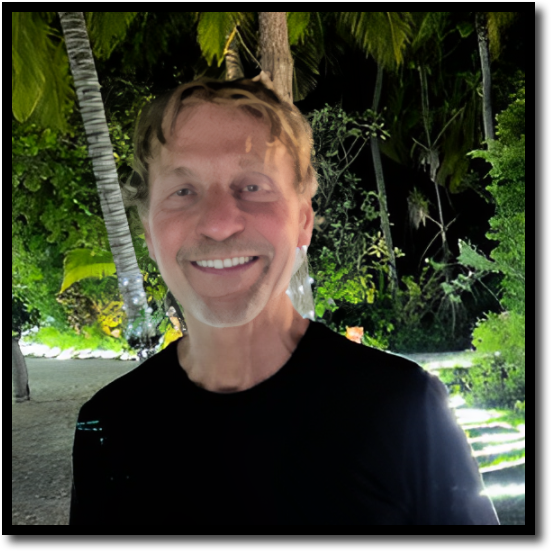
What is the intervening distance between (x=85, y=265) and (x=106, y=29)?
1.25 m

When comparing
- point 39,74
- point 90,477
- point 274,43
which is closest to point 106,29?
point 39,74

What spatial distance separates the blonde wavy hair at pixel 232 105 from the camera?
1.48 meters

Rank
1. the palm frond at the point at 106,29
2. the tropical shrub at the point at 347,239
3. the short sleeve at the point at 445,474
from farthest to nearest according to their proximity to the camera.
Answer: the tropical shrub at the point at 347,239 → the palm frond at the point at 106,29 → the short sleeve at the point at 445,474

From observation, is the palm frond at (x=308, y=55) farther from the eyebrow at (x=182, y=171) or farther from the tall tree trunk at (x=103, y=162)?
the eyebrow at (x=182, y=171)

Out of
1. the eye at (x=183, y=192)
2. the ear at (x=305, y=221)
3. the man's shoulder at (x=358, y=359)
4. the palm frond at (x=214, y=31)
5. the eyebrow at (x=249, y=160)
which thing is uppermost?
the palm frond at (x=214, y=31)

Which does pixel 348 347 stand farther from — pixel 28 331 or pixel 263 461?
pixel 28 331

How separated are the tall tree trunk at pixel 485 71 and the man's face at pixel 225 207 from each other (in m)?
2.13

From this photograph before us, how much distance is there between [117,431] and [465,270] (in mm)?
2371

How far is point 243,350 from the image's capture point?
5.08 ft

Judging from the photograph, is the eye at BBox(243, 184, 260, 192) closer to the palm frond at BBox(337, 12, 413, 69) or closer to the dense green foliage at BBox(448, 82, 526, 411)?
the palm frond at BBox(337, 12, 413, 69)

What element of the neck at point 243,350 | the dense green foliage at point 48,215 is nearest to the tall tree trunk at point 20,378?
the dense green foliage at point 48,215

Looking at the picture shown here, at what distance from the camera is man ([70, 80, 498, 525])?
1.44 metres

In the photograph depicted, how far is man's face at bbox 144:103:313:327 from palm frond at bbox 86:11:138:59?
148cm

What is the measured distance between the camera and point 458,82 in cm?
311
